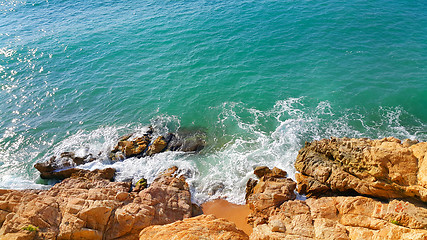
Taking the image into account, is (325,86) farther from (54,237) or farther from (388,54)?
(54,237)

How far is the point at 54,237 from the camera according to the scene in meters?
15.1

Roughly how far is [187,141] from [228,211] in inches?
394

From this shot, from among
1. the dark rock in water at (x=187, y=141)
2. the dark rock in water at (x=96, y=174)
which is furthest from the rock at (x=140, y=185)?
the dark rock in water at (x=187, y=141)

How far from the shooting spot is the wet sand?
770 inches

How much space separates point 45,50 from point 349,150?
4912 centimetres

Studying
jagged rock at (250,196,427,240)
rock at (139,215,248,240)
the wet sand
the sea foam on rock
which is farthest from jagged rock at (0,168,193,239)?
jagged rock at (250,196,427,240)

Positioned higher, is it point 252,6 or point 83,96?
point 252,6

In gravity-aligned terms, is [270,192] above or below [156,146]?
below

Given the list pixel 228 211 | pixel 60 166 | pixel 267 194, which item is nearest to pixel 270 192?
pixel 267 194

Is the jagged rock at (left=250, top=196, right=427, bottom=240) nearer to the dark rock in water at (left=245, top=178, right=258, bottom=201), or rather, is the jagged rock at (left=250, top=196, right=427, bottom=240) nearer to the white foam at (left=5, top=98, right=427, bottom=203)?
the dark rock in water at (left=245, top=178, right=258, bottom=201)

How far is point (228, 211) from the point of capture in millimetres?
20469

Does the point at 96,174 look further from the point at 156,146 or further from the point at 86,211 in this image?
the point at 86,211

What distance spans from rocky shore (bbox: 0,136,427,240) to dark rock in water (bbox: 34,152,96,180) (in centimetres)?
435

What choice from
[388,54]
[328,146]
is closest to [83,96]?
[328,146]
